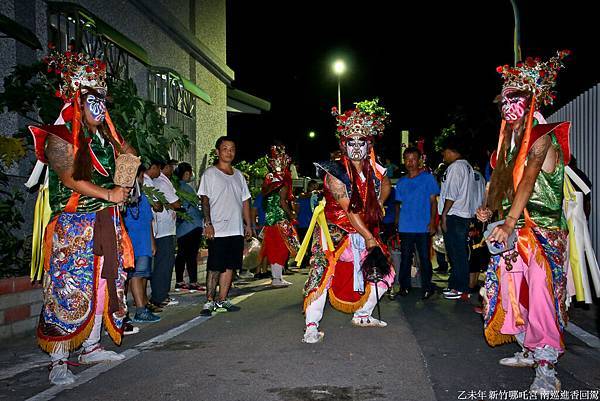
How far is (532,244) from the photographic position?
4.66 metres

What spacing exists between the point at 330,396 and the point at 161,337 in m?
2.68

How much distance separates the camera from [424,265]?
925 cm

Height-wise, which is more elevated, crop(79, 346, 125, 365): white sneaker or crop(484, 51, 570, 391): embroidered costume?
crop(484, 51, 570, 391): embroidered costume

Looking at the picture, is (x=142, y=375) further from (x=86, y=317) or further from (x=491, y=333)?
(x=491, y=333)

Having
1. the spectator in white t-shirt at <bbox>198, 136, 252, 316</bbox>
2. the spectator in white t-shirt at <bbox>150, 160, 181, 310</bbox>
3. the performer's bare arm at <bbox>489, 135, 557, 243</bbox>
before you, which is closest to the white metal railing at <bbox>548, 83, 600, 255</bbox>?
the spectator in white t-shirt at <bbox>198, 136, 252, 316</bbox>

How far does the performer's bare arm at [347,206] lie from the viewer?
630 cm

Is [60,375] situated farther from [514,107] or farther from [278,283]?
[278,283]

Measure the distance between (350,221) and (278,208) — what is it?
17.9 feet

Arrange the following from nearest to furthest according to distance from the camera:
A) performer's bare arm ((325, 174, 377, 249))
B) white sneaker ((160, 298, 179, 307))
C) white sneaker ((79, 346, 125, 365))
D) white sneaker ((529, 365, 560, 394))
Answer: white sneaker ((529, 365, 560, 394))
white sneaker ((79, 346, 125, 365))
performer's bare arm ((325, 174, 377, 249))
white sneaker ((160, 298, 179, 307))

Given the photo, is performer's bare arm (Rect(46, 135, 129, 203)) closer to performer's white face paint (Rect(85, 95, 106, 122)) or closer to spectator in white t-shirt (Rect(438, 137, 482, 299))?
performer's white face paint (Rect(85, 95, 106, 122))

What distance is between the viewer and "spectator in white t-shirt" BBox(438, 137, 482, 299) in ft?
29.5

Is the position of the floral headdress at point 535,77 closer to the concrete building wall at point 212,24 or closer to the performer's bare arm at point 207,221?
the performer's bare arm at point 207,221

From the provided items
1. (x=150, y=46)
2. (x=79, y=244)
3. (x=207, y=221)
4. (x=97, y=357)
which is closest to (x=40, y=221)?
(x=79, y=244)

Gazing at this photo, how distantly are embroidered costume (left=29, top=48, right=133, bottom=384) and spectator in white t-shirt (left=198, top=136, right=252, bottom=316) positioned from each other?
2565mm
